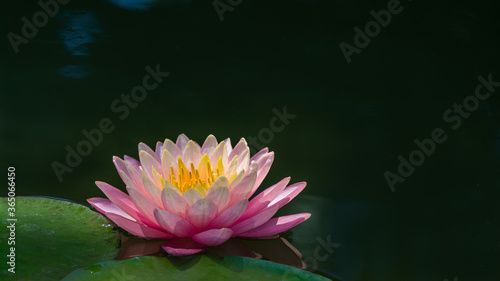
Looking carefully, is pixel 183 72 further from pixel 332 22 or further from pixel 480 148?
pixel 480 148

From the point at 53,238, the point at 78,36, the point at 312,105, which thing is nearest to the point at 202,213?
the point at 53,238

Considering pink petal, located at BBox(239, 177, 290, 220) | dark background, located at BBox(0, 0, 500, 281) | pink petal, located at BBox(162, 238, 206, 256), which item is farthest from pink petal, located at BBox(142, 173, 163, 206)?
dark background, located at BBox(0, 0, 500, 281)

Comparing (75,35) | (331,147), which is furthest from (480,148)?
(75,35)

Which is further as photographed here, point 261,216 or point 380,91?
point 380,91

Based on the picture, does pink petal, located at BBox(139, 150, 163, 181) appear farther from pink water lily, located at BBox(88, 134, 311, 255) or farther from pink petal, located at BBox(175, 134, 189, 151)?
pink petal, located at BBox(175, 134, 189, 151)

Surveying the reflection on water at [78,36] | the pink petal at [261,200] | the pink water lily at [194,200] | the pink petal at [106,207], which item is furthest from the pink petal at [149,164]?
the reflection on water at [78,36]

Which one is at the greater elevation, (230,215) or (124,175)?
(124,175)

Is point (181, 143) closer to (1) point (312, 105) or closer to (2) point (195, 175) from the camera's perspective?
(2) point (195, 175)
